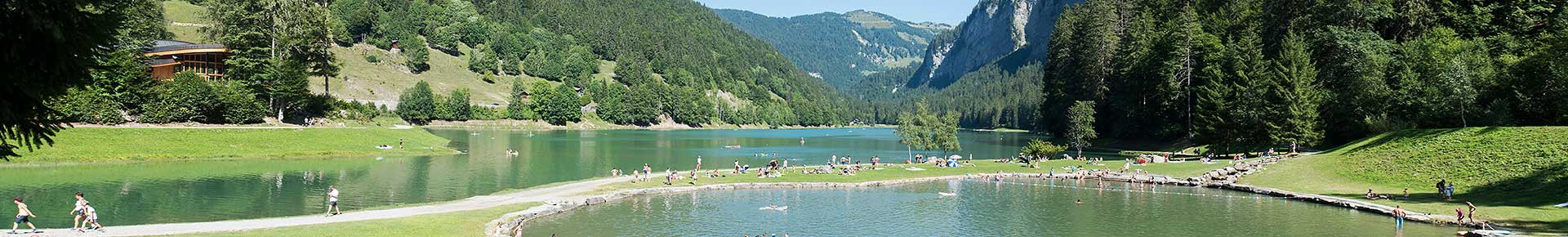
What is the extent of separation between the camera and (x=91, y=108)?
83.2 metres

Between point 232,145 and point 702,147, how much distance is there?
63.0 meters

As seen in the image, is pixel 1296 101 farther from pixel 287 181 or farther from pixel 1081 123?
pixel 287 181

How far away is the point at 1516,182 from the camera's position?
5022cm

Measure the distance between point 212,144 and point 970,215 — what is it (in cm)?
6947

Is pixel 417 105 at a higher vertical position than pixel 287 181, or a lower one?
higher

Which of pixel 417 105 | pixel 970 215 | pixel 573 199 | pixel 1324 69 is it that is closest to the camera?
pixel 970 215

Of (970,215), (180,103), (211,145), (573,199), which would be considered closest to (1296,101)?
(970,215)

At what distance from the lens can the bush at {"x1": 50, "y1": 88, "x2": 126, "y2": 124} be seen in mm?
81688

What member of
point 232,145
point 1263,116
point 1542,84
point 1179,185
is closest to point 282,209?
point 232,145

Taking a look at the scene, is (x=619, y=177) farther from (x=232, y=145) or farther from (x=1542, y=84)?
(x=1542, y=84)

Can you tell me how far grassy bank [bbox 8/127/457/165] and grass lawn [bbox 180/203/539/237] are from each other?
45641 mm

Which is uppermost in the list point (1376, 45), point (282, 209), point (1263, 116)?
point (1376, 45)

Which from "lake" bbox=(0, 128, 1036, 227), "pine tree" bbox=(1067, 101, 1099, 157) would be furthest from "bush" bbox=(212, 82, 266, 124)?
"pine tree" bbox=(1067, 101, 1099, 157)

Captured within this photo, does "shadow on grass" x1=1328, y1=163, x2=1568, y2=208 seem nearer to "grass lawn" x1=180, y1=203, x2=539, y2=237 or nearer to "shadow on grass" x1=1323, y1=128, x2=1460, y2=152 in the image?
"shadow on grass" x1=1323, y1=128, x2=1460, y2=152
